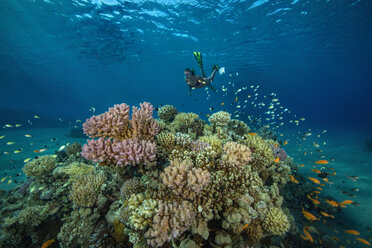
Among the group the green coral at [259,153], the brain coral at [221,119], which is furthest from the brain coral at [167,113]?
the green coral at [259,153]

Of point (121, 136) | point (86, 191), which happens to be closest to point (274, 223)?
point (121, 136)

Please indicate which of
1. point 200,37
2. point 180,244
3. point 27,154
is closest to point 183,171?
point 180,244

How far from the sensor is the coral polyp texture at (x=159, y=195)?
2.88 meters

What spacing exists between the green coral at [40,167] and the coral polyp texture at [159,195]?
0.89m

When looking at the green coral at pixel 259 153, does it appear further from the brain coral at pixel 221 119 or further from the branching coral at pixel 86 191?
the branching coral at pixel 86 191

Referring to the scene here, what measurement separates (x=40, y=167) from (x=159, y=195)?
5.85 meters

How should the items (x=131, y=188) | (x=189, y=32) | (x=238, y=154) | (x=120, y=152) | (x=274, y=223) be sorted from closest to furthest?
(x=120, y=152)
(x=274, y=223)
(x=131, y=188)
(x=238, y=154)
(x=189, y=32)

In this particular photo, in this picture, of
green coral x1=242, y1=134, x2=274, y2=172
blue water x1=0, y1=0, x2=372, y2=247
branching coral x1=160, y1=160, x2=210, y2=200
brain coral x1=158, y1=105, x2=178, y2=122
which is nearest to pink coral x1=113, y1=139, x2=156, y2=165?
branching coral x1=160, y1=160, x2=210, y2=200

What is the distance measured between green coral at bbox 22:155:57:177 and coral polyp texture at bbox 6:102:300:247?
2.90ft

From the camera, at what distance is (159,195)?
3.14m

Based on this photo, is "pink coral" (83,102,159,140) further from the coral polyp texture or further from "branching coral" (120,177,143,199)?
"branching coral" (120,177,143,199)

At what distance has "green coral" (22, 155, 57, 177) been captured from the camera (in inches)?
228

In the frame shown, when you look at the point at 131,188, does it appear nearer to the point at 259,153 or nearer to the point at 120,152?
the point at 120,152

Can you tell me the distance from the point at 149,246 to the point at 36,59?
1969 inches
